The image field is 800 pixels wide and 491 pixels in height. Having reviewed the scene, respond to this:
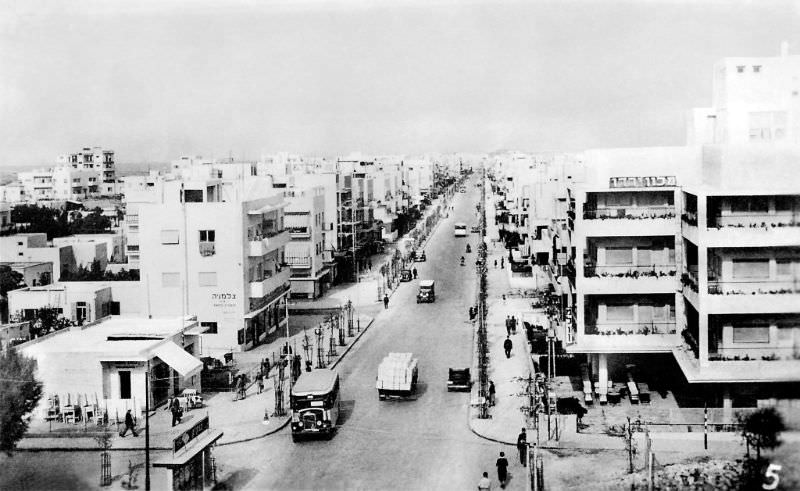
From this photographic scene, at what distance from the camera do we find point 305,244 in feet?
136

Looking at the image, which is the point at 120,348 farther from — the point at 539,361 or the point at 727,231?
the point at 727,231

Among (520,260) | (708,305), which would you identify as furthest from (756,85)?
(520,260)

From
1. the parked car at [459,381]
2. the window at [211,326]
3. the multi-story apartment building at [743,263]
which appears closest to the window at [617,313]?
the multi-story apartment building at [743,263]

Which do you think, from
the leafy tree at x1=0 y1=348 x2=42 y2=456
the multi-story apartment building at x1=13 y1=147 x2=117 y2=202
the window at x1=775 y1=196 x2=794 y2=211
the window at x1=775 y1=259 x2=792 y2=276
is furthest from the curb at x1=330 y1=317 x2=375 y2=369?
the multi-story apartment building at x1=13 y1=147 x2=117 y2=202

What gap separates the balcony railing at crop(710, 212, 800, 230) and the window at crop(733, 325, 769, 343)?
2056 mm

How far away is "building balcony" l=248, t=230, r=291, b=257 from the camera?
1160 inches

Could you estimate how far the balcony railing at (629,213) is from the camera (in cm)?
2111

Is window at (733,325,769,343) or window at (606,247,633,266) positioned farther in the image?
window at (606,247,633,266)

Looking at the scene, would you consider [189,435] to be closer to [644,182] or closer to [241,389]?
[241,389]

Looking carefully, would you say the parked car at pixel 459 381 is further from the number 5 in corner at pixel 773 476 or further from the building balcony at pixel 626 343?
the number 5 in corner at pixel 773 476

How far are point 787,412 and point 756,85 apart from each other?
1206 cm

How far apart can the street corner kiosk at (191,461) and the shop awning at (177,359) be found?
180 inches

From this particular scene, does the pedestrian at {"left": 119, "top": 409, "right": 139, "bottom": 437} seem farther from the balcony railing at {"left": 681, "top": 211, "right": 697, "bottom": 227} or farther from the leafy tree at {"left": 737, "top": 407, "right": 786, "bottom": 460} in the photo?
the balcony railing at {"left": 681, "top": 211, "right": 697, "bottom": 227}

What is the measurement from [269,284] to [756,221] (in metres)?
17.2
